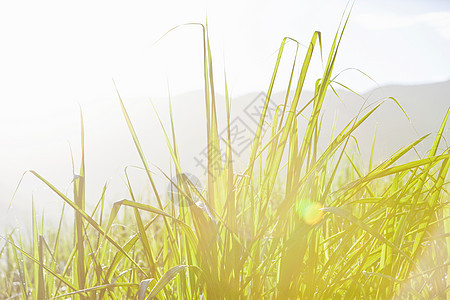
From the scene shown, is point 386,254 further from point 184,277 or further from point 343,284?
point 184,277

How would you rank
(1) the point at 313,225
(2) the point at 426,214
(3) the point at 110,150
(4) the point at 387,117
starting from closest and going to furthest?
(1) the point at 313,225 < (2) the point at 426,214 < (3) the point at 110,150 < (4) the point at 387,117

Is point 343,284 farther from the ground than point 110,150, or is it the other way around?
point 343,284

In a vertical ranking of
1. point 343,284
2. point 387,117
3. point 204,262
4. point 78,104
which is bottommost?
point 387,117

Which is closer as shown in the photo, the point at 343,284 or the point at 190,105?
the point at 343,284

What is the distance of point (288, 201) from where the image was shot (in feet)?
2.41

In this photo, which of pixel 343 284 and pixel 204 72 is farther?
pixel 343 284

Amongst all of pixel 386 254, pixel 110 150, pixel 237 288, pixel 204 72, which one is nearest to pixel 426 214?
pixel 386 254

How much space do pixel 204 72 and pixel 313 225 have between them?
28cm

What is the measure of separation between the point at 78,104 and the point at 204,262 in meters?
0.32

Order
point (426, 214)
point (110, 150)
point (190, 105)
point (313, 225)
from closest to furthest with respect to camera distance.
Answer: point (313, 225), point (426, 214), point (110, 150), point (190, 105)

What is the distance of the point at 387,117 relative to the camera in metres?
12.9

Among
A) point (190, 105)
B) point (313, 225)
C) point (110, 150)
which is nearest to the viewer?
point (313, 225)

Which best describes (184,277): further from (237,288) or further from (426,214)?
(426,214)

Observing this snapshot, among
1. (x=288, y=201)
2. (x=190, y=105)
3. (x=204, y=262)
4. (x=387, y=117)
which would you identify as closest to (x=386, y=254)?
(x=288, y=201)
